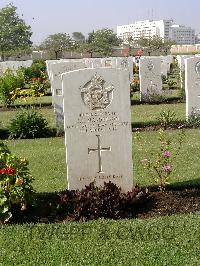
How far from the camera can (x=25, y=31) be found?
70500 millimetres

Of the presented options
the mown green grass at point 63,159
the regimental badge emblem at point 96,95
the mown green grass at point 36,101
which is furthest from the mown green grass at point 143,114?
the regimental badge emblem at point 96,95

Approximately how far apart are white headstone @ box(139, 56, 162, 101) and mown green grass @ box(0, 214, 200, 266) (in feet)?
37.5

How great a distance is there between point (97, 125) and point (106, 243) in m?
1.76

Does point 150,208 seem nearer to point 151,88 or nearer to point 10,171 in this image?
point 10,171

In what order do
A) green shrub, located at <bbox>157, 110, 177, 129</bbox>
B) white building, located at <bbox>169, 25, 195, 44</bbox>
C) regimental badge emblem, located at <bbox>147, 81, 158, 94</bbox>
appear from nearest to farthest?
green shrub, located at <bbox>157, 110, 177, 129</bbox>
regimental badge emblem, located at <bbox>147, 81, 158, 94</bbox>
white building, located at <bbox>169, 25, 195, 44</bbox>

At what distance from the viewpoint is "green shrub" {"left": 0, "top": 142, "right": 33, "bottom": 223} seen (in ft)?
19.3

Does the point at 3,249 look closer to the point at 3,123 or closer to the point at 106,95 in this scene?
the point at 106,95

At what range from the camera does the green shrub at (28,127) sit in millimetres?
11883

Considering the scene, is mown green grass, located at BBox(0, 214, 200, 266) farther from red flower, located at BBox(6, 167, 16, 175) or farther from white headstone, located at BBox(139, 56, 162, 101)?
white headstone, located at BBox(139, 56, 162, 101)

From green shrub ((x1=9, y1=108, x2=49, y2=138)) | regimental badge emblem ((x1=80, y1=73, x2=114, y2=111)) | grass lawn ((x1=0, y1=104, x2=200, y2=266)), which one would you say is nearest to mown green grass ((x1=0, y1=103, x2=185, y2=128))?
green shrub ((x1=9, y1=108, x2=49, y2=138))

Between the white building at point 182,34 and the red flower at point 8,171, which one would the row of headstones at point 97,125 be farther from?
the white building at point 182,34

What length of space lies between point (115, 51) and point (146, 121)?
48414 millimetres

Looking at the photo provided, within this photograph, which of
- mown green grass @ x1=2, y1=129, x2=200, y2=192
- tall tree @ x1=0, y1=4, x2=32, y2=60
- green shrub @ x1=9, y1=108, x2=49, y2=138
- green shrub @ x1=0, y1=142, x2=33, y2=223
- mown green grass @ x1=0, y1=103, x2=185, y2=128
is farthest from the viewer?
tall tree @ x1=0, y1=4, x2=32, y2=60

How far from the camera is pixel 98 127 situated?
6.59m
